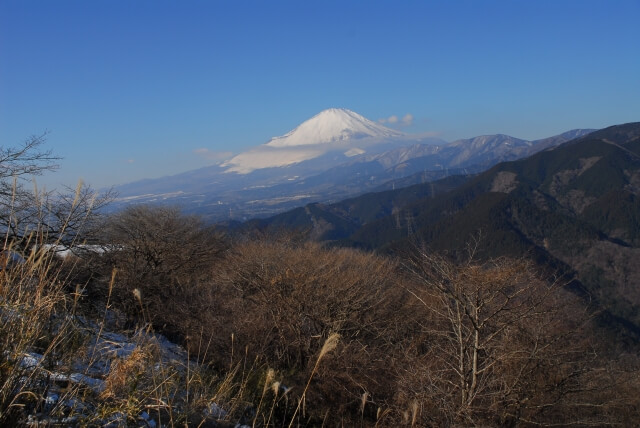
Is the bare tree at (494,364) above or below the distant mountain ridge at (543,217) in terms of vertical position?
above

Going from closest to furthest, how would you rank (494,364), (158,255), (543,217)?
(494,364)
(158,255)
(543,217)

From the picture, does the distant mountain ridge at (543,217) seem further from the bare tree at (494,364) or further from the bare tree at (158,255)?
the bare tree at (494,364)

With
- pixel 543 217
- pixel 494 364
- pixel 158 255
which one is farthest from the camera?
pixel 543 217

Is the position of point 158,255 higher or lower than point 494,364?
higher

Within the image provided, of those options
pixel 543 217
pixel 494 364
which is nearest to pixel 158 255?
pixel 494 364

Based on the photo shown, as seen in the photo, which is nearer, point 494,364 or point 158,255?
point 494,364

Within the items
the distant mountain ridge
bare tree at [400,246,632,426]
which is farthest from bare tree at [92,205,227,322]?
the distant mountain ridge

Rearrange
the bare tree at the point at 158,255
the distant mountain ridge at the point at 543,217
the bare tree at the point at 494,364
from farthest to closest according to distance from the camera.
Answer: the distant mountain ridge at the point at 543,217 < the bare tree at the point at 158,255 < the bare tree at the point at 494,364

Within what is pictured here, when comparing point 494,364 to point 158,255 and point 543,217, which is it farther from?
point 543,217

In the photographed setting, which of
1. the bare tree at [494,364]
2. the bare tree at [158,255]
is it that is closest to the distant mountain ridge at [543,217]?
the bare tree at [158,255]

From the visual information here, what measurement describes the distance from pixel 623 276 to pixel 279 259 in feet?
280

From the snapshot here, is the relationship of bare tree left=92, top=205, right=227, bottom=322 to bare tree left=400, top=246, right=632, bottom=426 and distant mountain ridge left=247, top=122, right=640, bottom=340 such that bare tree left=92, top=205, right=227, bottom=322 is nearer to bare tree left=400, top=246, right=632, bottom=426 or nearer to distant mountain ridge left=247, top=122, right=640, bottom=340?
bare tree left=400, top=246, right=632, bottom=426

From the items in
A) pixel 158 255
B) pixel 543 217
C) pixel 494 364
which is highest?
pixel 158 255

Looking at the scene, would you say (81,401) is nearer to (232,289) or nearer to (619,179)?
(232,289)
